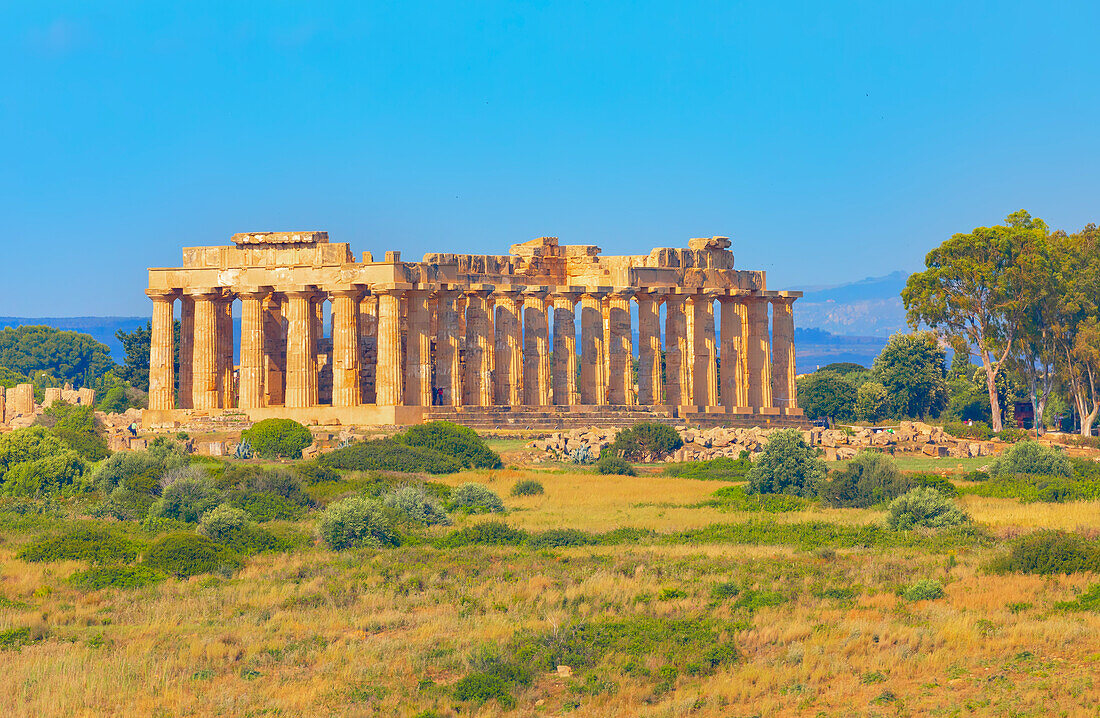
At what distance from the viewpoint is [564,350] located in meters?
72.6

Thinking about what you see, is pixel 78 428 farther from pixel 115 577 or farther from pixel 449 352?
pixel 115 577

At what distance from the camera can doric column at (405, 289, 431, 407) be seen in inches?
2611

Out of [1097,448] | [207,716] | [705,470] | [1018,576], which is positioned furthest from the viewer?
[1097,448]

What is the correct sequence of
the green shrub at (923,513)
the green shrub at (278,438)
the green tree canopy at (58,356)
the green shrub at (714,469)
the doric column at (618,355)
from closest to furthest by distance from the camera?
the green shrub at (923,513), the green shrub at (714,469), the green shrub at (278,438), the doric column at (618,355), the green tree canopy at (58,356)

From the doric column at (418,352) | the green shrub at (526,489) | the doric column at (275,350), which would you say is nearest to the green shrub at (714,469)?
the green shrub at (526,489)

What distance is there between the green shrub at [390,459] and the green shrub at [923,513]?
19.6 metres

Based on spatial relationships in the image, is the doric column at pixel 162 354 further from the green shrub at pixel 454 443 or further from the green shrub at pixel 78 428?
the green shrub at pixel 454 443

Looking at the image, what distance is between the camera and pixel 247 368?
68.1 meters

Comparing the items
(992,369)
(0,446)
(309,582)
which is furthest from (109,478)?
(992,369)

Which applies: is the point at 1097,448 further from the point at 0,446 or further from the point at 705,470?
the point at 0,446

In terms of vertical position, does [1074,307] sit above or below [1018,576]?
above

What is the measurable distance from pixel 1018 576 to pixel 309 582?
1344 centimetres

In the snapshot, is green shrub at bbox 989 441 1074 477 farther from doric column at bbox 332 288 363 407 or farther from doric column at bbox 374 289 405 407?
doric column at bbox 332 288 363 407

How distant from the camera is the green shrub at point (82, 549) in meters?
28.7
